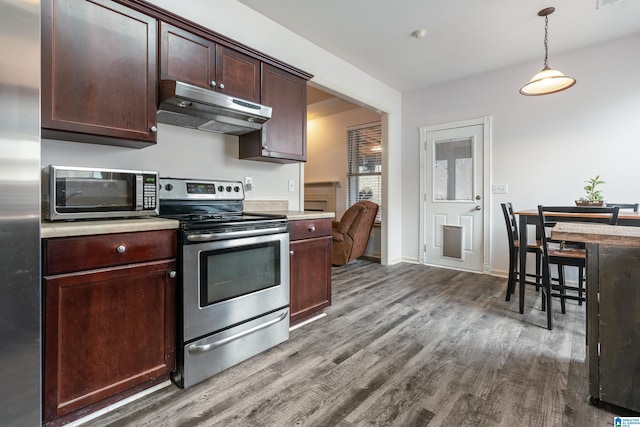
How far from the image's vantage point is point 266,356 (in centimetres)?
193

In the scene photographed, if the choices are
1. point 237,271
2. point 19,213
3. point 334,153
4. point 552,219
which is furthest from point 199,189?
point 334,153

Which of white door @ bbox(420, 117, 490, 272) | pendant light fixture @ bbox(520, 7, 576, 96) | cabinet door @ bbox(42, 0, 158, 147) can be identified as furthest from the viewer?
white door @ bbox(420, 117, 490, 272)

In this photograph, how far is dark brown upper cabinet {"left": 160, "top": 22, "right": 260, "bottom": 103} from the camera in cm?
188

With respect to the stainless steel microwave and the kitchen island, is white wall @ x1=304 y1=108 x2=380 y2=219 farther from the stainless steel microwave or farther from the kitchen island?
the kitchen island

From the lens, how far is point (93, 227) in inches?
51.2

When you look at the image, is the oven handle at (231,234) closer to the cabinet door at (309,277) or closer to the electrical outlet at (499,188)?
the cabinet door at (309,277)

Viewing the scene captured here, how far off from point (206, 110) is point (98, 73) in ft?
1.88

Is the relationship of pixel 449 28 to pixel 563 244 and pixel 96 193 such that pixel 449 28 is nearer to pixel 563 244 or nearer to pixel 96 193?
pixel 563 244

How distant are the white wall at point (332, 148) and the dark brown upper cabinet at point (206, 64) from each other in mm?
3315

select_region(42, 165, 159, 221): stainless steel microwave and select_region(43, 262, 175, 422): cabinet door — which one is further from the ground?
select_region(42, 165, 159, 221): stainless steel microwave

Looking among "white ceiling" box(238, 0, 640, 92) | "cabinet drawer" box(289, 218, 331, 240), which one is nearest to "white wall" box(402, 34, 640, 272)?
"white ceiling" box(238, 0, 640, 92)

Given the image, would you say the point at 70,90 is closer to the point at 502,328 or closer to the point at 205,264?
the point at 205,264

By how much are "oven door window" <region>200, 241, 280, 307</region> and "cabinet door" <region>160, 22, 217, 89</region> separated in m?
1.17

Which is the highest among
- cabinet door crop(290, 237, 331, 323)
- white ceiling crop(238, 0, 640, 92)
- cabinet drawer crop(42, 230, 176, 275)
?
white ceiling crop(238, 0, 640, 92)
